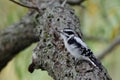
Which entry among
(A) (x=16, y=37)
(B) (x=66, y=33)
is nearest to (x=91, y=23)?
(A) (x=16, y=37)

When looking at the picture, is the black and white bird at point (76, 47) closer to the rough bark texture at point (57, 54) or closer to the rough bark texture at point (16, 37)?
the rough bark texture at point (57, 54)

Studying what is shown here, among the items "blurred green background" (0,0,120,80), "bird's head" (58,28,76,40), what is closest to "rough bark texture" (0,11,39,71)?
"blurred green background" (0,0,120,80)

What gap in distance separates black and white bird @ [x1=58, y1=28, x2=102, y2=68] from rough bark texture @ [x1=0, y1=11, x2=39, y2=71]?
0.49 m

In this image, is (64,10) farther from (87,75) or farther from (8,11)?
(8,11)

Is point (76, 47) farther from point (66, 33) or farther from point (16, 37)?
point (16, 37)

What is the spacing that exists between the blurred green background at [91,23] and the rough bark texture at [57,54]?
37 cm

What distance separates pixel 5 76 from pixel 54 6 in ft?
2.18

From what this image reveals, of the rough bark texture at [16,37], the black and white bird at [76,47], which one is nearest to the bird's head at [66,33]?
the black and white bird at [76,47]

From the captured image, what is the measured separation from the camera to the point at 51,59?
4.54 ft

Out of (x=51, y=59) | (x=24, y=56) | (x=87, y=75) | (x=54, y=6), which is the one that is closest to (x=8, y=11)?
(x=24, y=56)

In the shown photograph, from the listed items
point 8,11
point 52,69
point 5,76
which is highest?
point 52,69

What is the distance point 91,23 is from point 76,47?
1.39 meters

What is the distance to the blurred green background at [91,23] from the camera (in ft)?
7.08

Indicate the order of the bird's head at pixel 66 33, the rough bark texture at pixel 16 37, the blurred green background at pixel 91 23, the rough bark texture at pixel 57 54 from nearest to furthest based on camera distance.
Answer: the rough bark texture at pixel 57 54, the bird's head at pixel 66 33, the rough bark texture at pixel 16 37, the blurred green background at pixel 91 23
